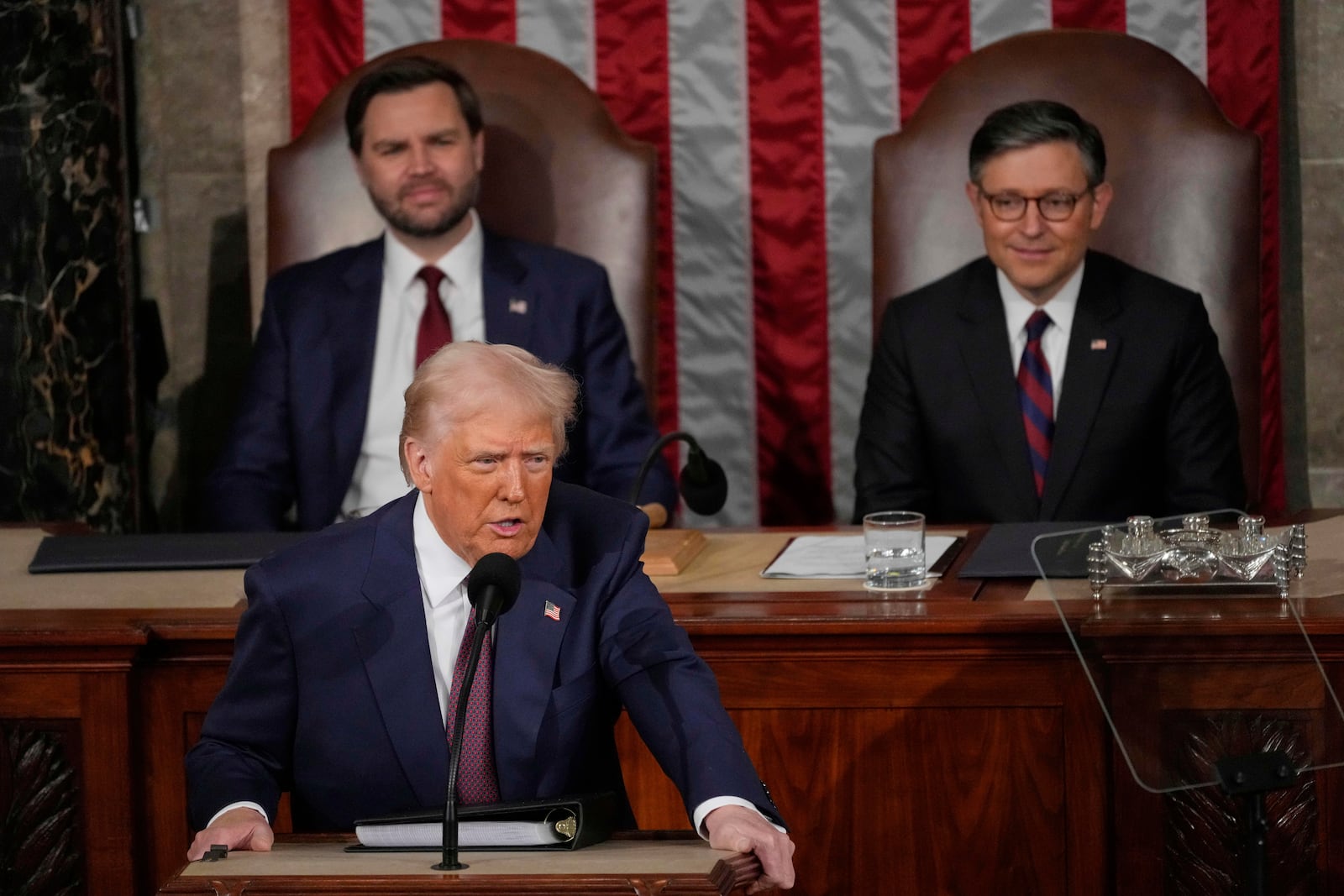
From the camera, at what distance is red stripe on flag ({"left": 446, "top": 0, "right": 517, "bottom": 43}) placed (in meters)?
4.72

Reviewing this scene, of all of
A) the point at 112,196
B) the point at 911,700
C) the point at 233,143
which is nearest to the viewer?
the point at 911,700

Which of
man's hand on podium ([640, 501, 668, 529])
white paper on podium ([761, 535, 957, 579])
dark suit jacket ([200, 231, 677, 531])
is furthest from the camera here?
dark suit jacket ([200, 231, 677, 531])

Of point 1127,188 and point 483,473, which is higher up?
point 1127,188

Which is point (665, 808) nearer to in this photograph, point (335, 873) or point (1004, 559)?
point (1004, 559)

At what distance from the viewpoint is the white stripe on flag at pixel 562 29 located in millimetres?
4703

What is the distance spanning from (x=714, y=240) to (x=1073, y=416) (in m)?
1.29

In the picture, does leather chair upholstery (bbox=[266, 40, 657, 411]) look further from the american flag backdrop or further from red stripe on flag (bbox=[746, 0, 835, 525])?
red stripe on flag (bbox=[746, 0, 835, 525])

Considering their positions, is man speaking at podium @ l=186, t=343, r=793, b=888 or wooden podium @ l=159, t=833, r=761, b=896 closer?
wooden podium @ l=159, t=833, r=761, b=896

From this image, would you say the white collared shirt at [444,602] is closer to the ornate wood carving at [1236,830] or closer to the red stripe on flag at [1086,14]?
the ornate wood carving at [1236,830]

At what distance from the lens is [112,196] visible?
15.0 feet

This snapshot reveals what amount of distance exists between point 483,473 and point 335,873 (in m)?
0.56

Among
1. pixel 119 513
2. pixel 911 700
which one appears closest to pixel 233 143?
pixel 119 513

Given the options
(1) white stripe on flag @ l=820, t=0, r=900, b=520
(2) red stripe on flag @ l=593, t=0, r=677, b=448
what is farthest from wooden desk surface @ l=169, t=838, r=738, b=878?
(1) white stripe on flag @ l=820, t=0, r=900, b=520

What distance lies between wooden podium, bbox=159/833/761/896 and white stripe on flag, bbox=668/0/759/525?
2.86 m
